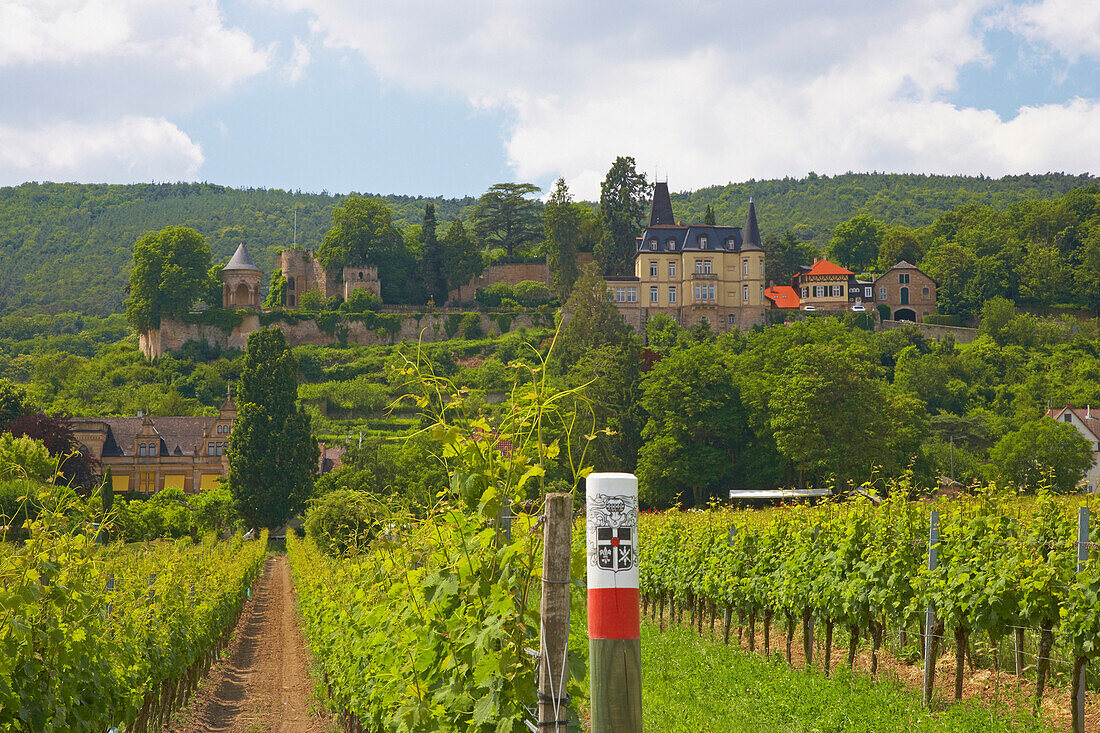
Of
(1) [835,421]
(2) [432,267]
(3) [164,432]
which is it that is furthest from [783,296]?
(3) [164,432]

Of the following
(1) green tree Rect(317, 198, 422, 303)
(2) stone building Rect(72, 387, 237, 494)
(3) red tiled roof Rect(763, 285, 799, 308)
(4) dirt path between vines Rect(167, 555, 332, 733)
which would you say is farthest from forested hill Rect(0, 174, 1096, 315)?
(4) dirt path between vines Rect(167, 555, 332, 733)

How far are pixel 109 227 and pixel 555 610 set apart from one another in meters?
162

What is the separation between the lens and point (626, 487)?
3.46m

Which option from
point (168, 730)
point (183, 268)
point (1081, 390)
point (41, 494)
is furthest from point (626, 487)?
point (183, 268)

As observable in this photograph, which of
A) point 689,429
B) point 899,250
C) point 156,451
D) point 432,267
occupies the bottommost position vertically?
point 156,451

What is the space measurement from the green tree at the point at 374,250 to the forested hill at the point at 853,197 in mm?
64115

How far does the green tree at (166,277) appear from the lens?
3322 inches

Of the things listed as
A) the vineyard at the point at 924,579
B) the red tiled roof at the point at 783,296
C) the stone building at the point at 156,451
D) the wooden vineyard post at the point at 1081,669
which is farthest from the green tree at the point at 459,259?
the wooden vineyard post at the point at 1081,669

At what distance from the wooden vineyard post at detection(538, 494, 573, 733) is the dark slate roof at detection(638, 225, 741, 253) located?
76.5 metres

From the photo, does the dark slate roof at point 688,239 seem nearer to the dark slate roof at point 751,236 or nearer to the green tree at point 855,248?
the dark slate roof at point 751,236

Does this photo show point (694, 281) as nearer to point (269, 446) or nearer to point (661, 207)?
point (661, 207)

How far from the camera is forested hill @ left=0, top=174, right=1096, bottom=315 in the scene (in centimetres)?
13562

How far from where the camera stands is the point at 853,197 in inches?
6270

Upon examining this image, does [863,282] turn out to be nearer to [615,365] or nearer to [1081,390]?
[1081,390]
